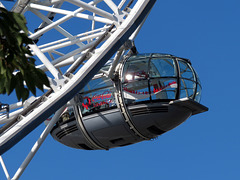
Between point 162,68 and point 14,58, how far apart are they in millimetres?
16556

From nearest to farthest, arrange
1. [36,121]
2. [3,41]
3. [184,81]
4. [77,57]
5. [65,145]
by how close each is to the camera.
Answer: [3,41] → [36,121] → [77,57] → [184,81] → [65,145]

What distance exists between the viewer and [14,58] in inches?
266

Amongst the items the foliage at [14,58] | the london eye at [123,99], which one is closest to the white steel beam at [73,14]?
the london eye at [123,99]

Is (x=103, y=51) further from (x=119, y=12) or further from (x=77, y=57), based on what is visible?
(x=77, y=57)

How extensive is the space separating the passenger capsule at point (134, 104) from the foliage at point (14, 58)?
15.5 metres

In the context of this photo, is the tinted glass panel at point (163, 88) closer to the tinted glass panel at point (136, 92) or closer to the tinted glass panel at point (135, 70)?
the tinted glass panel at point (136, 92)

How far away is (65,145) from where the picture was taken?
2519cm

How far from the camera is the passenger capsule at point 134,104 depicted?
22.4 meters

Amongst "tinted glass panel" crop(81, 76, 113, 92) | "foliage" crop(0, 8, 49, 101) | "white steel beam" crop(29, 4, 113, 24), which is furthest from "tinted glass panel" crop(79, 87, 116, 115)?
"foliage" crop(0, 8, 49, 101)

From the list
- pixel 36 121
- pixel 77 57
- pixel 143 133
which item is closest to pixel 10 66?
pixel 36 121

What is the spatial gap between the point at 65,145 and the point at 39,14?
663 centimetres

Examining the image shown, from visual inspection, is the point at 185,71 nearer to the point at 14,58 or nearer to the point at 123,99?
the point at 123,99

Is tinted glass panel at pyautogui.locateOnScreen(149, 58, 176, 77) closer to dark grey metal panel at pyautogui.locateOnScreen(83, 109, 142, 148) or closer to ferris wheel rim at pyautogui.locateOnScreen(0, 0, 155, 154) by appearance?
dark grey metal panel at pyautogui.locateOnScreen(83, 109, 142, 148)

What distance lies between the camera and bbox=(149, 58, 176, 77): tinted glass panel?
2281 cm
